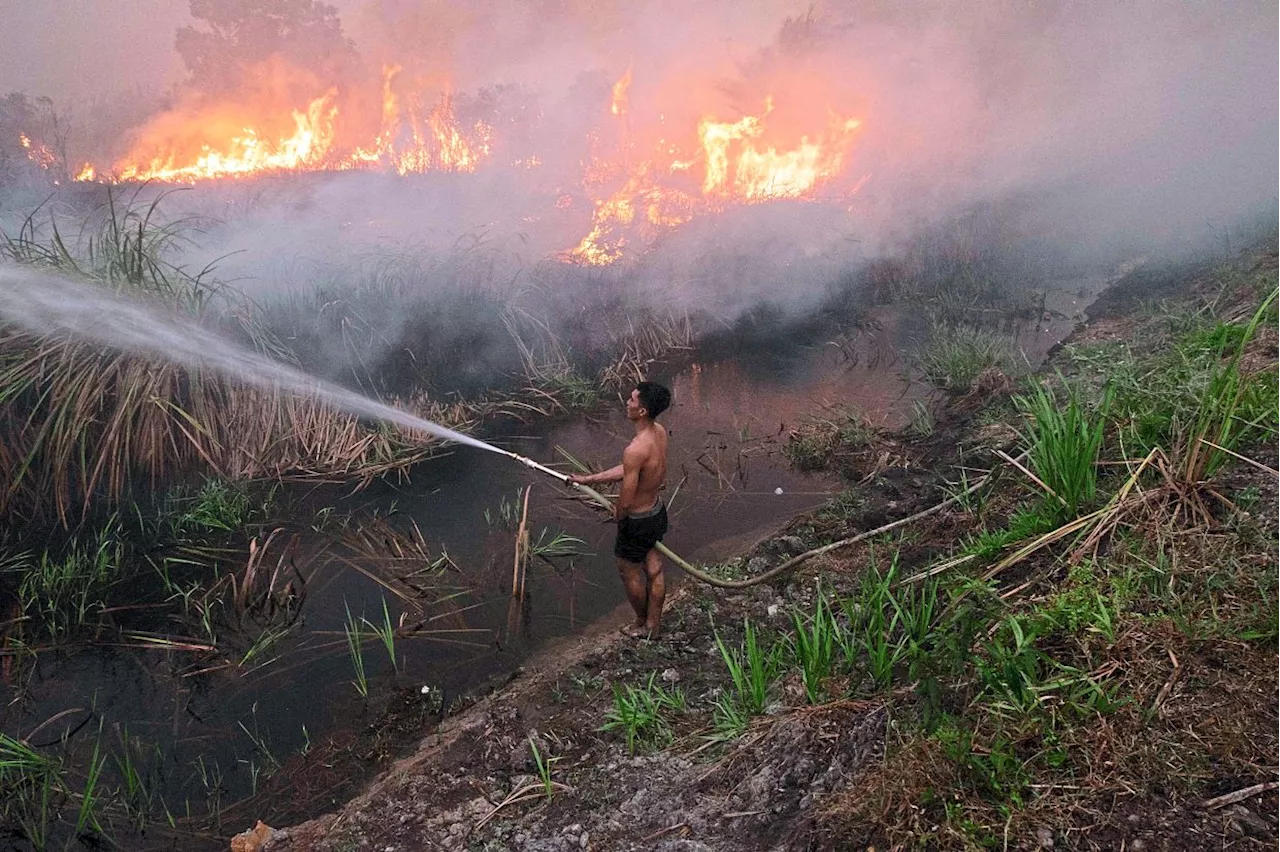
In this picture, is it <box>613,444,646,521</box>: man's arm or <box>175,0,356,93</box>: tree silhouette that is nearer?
<box>613,444,646,521</box>: man's arm

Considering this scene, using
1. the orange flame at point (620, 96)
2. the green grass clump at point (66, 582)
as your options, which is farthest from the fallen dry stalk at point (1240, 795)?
the orange flame at point (620, 96)

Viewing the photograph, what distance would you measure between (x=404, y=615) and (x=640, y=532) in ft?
5.19

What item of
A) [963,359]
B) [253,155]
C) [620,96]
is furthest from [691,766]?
[253,155]

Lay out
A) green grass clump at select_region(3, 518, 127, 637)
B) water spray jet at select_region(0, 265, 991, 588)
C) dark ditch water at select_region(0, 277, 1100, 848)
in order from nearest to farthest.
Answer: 1. dark ditch water at select_region(0, 277, 1100, 848)
2. green grass clump at select_region(3, 518, 127, 637)
3. water spray jet at select_region(0, 265, 991, 588)

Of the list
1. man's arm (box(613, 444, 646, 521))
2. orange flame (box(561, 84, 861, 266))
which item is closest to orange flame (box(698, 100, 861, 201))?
orange flame (box(561, 84, 861, 266))

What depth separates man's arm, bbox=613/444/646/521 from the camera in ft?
12.0

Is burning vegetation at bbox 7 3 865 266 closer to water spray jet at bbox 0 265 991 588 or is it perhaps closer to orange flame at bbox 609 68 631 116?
orange flame at bbox 609 68 631 116

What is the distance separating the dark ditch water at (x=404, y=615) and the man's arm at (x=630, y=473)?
1011mm

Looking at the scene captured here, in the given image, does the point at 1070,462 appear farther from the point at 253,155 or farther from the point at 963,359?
the point at 253,155

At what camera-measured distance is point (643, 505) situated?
12.7 ft

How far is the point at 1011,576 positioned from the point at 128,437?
5803 mm

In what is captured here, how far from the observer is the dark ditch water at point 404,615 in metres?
3.36

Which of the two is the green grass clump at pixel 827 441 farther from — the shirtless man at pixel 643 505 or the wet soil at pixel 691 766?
the shirtless man at pixel 643 505

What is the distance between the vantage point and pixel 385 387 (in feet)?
23.2
